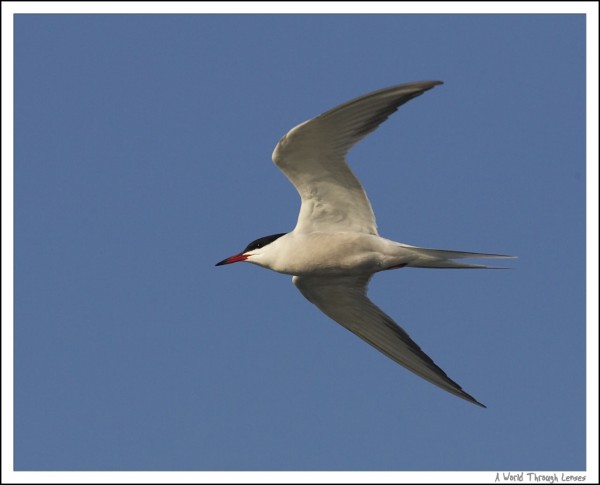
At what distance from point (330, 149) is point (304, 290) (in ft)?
6.68

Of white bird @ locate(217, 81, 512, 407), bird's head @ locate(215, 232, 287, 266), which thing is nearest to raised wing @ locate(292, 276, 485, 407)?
white bird @ locate(217, 81, 512, 407)

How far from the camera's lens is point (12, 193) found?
10781 millimetres

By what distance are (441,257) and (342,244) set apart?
950 millimetres

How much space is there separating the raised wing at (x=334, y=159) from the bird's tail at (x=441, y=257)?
524 millimetres

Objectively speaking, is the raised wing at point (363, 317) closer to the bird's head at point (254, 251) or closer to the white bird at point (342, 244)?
the white bird at point (342, 244)

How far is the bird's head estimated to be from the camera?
9.77 metres

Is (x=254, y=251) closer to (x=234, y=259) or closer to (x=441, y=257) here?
(x=234, y=259)

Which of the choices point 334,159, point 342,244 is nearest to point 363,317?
point 342,244

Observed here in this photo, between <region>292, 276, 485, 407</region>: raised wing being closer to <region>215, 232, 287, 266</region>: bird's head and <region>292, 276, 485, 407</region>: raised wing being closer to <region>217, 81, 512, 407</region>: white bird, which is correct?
<region>217, 81, 512, 407</region>: white bird

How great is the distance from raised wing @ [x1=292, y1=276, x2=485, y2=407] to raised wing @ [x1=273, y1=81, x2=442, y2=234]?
0.92m

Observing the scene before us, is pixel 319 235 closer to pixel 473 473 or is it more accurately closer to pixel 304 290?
pixel 304 290

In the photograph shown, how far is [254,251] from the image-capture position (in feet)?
32.3

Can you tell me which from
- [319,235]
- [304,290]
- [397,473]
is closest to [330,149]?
[319,235]

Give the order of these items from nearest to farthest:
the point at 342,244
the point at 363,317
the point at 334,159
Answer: the point at 334,159 → the point at 342,244 → the point at 363,317
